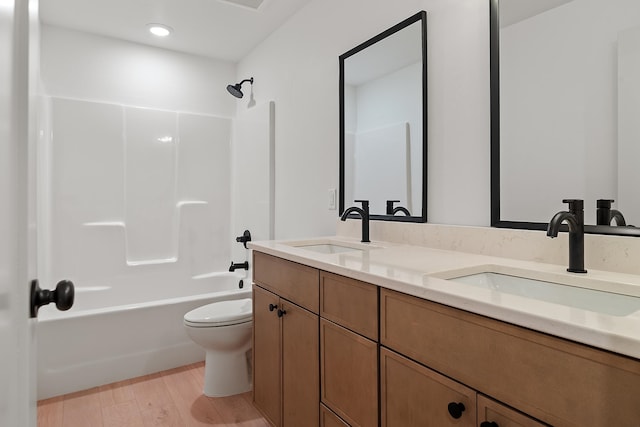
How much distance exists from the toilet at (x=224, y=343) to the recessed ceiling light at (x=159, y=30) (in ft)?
6.87

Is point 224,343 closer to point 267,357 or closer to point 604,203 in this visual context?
point 267,357

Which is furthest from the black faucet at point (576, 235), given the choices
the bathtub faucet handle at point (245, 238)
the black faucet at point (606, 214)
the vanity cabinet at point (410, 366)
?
the bathtub faucet handle at point (245, 238)

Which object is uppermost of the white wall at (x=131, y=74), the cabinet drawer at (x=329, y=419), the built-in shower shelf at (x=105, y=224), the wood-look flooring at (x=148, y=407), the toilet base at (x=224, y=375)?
the white wall at (x=131, y=74)

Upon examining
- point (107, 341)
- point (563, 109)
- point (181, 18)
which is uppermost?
point (181, 18)

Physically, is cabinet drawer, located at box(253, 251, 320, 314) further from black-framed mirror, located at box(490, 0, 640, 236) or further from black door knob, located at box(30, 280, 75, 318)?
black door knob, located at box(30, 280, 75, 318)

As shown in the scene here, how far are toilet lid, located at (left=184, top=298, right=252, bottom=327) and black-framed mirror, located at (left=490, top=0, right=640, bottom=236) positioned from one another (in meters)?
1.51

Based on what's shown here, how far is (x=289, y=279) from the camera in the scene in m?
1.67

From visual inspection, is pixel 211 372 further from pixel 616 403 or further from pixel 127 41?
pixel 127 41

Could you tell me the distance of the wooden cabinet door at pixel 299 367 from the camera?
4.91 ft

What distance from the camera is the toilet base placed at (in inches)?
91.2

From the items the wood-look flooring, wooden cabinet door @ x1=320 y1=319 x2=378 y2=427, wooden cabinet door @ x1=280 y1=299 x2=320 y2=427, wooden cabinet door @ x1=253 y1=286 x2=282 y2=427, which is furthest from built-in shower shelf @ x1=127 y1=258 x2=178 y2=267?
wooden cabinet door @ x1=320 y1=319 x2=378 y2=427

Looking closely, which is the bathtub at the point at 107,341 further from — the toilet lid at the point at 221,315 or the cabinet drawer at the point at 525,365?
the cabinet drawer at the point at 525,365

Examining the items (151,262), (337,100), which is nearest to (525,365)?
(337,100)

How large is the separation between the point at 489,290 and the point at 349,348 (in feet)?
1.78
